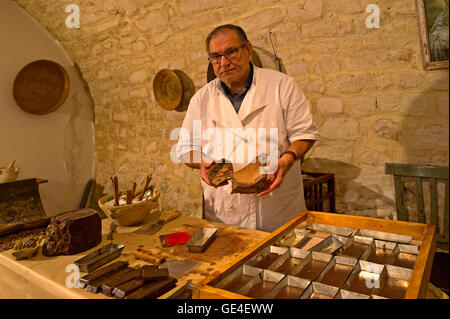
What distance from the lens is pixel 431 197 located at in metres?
2.30

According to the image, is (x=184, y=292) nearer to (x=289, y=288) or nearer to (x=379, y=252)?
(x=289, y=288)

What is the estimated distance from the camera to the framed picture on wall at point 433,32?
2.25m

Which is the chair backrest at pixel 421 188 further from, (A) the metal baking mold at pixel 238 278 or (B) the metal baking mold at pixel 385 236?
(A) the metal baking mold at pixel 238 278

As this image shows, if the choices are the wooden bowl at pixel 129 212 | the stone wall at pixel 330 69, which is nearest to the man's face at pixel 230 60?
the wooden bowl at pixel 129 212

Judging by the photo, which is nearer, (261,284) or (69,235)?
(261,284)

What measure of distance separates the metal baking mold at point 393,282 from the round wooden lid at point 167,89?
318 cm

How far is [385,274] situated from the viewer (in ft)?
3.30

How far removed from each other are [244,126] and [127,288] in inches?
50.3

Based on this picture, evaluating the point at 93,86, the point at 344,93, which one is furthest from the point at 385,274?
the point at 93,86

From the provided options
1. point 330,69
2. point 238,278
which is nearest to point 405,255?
point 238,278

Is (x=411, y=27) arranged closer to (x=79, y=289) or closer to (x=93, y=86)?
(x=79, y=289)

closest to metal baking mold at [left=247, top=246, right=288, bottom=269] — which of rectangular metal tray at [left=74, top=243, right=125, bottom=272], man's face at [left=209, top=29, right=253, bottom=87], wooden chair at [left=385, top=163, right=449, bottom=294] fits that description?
rectangular metal tray at [left=74, top=243, right=125, bottom=272]

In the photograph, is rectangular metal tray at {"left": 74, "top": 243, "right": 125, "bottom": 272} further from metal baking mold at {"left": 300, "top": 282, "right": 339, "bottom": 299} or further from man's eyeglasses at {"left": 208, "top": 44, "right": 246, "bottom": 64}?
man's eyeglasses at {"left": 208, "top": 44, "right": 246, "bottom": 64}

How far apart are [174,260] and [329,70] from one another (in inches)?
85.6
